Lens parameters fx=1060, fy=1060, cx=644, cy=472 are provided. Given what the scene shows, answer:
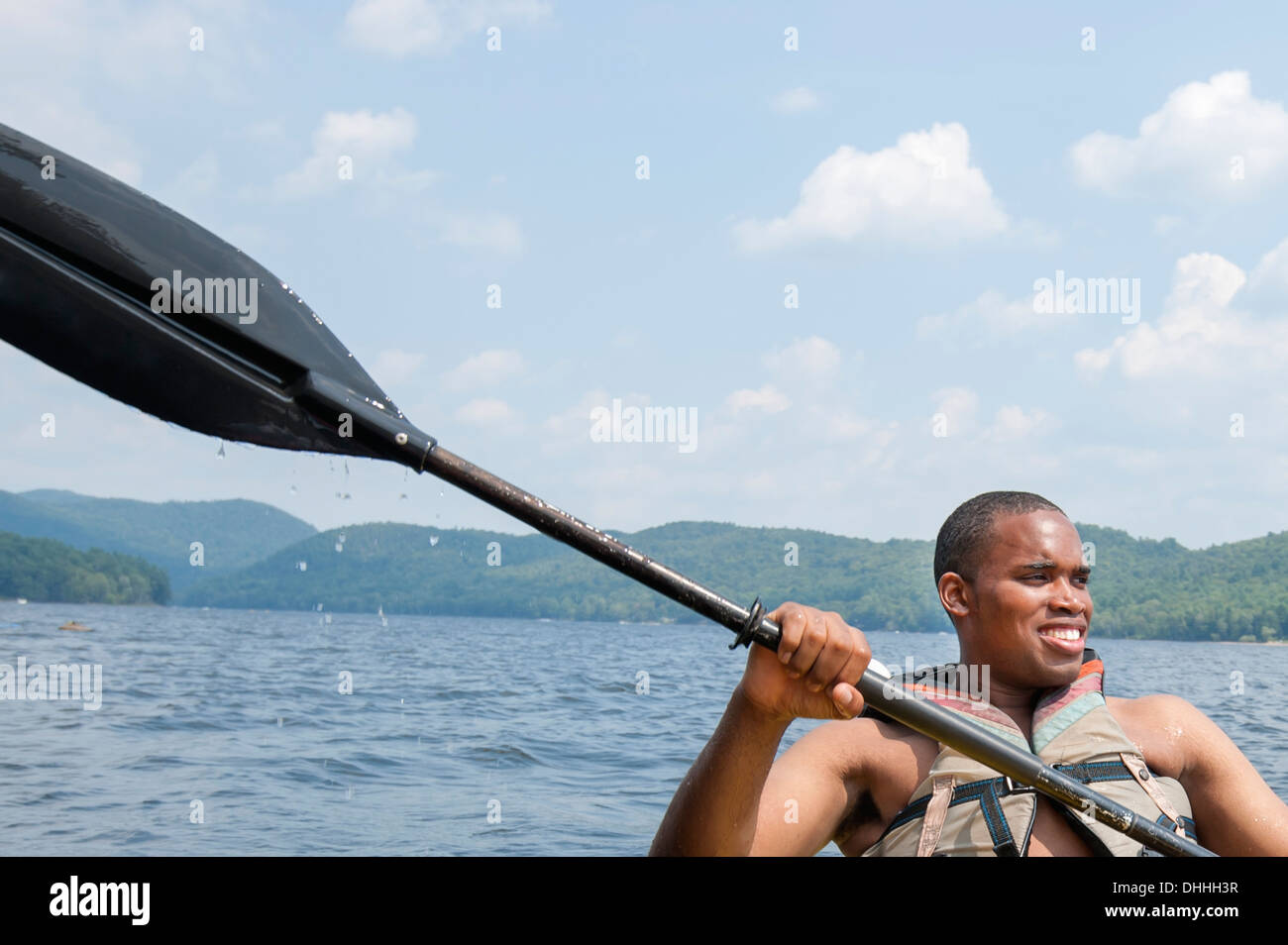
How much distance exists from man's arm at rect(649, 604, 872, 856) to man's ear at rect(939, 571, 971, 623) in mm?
693

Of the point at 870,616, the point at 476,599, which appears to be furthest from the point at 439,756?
the point at 476,599

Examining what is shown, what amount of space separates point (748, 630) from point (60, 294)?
1.64 meters

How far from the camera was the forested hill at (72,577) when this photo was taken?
96562mm

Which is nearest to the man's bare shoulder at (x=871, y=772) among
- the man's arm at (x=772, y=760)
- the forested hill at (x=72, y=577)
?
the man's arm at (x=772, y=760)

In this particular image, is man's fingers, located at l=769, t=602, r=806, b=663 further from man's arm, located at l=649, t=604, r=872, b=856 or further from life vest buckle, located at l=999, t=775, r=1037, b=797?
life vest buckle, located at l=999, t=775, r=1037, b=797

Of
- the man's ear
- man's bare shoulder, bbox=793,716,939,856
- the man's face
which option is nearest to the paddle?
man's bare shoulder, bbox=793,716,939,856

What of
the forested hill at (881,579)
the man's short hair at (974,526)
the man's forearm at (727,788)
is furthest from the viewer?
the forested hill at (881,579)

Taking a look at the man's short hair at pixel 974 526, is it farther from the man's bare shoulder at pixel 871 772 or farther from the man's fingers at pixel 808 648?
the man's fingers at pixel 808 648

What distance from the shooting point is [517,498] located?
218cm

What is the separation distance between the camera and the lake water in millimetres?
10430

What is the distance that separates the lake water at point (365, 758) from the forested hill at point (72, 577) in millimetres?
73681

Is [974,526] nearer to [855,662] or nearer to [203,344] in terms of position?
[855,662]

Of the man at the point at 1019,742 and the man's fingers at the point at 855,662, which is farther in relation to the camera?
the man at the point at 1019,742
